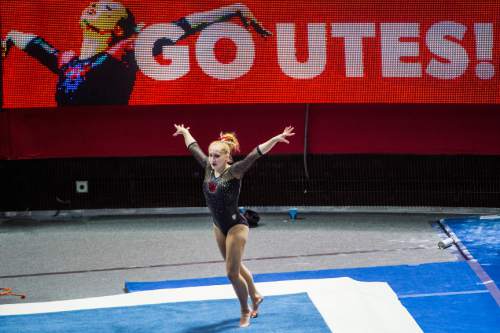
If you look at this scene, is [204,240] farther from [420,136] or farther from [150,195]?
[420,136]

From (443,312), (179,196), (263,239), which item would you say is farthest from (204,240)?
(443,312)

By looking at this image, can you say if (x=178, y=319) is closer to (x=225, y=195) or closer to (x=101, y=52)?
(x=225, y=195)

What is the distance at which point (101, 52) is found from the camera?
8.62 metres

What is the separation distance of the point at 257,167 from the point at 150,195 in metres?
1.31

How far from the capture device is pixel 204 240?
8258 mm

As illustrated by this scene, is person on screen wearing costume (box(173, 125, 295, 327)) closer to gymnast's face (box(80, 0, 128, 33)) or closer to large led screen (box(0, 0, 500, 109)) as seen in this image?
large led screen (box(0, 0, 500, 109))

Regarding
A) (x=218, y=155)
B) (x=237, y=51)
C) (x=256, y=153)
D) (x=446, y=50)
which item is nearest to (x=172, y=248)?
(x=237, y=51)

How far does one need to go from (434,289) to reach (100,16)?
4.63 metres

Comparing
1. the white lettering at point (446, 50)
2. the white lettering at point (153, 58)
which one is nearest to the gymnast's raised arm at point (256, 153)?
the white lettering at point (153, 58)

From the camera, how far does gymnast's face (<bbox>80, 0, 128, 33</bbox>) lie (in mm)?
8609

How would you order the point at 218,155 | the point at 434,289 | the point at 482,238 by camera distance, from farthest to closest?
the point at 482,238 → the point at 434,289 → the point at 218,155

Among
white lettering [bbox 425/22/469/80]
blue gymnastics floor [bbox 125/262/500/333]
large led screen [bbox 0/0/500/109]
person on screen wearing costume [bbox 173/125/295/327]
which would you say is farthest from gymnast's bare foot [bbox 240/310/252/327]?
white lettering [bbox 425/22/469/80]

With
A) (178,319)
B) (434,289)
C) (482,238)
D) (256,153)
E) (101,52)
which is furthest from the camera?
(101,52)

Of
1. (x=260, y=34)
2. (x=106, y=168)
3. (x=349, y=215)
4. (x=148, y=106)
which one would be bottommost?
(x=349, y=215)
